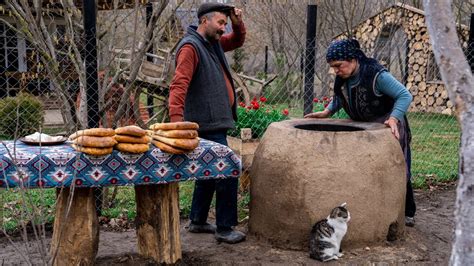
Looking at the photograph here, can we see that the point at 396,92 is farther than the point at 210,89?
Yes

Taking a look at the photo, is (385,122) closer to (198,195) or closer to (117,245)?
(198,195)

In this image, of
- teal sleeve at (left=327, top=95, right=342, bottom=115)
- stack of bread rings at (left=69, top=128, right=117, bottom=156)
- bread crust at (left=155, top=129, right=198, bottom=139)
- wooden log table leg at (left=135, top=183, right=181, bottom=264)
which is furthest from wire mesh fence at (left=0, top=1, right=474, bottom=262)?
teal sleeve at (left=327, top=95, right=342, bottom=115)

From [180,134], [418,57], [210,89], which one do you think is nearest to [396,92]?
[210,89]

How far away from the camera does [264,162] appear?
4672 millimetres

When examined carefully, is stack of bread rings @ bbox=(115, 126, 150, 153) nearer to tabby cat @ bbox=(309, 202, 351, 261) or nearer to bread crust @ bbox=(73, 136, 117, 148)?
bread crust @ bbox=(73, 136, 117, 148)

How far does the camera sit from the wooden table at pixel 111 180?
11.4ft

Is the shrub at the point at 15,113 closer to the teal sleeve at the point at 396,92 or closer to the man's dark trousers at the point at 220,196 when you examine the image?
the man's dark trousers at the point at 220,196

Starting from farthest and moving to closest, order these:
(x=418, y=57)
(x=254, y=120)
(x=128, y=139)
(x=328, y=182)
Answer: (x=418, y=57) < (x=254, y=120) < (x=328, y=182) < (x=128, y=139)

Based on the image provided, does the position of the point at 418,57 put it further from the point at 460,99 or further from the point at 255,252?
the point at 460,99

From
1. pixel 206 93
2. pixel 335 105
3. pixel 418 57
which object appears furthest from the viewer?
pixel 418 57

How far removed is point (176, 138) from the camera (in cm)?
374

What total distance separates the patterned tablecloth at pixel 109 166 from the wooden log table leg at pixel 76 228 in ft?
0.83

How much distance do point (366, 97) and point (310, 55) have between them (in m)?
1.85

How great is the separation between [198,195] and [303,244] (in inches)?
38.2
